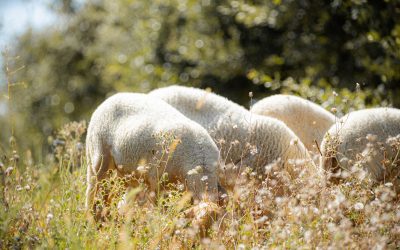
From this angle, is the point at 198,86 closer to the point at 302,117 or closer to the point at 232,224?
the point at 302,117

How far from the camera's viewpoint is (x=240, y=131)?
4.45 metres

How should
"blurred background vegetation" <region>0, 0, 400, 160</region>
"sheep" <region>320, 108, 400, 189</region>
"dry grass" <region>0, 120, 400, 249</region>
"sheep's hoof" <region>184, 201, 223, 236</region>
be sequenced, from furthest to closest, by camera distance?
"blurred background vegetation" <region>0, 0, 400, 160</region>
"sheep" <region>320, 108, 400, 189</region>
"sheep's hoof" <region>184, 201, 223, 236</region>
"dry grass" <region>0, 120, 400, 249</region>

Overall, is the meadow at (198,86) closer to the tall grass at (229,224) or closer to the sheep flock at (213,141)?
the tall grass at (229,224)

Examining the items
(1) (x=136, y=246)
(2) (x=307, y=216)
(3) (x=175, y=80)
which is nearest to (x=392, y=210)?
(2) (x=307, y=216)

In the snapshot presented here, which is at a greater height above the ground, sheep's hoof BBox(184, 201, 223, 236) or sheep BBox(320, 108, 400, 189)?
sheep BBox(320, 108, 400, 189)

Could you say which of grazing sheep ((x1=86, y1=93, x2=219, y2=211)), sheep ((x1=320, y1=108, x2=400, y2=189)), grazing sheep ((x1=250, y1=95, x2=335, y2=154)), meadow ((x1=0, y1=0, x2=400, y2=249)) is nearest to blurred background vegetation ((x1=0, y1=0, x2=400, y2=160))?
meadow ((x1=0, y1=0, x2=400, y2=249))

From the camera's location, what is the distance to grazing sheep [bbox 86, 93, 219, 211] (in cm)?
390

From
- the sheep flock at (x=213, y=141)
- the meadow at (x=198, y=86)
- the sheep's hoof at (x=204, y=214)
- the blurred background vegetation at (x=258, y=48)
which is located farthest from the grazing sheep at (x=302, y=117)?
the sheep's hoof at (x=204, y=214)

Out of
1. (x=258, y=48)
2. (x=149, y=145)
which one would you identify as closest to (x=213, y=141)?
(x=149, y=145)

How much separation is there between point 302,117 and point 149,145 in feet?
5.28

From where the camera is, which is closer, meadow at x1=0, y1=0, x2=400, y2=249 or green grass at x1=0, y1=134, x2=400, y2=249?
green grass at x1=0, y1=134, x2=400, y2=249

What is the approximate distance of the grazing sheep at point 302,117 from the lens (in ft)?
16.4

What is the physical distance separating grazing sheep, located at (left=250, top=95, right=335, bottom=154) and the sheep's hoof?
1.62 m

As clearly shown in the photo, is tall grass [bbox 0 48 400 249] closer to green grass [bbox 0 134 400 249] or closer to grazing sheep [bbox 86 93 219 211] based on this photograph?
green grass [bbox 0 134 400 249]
